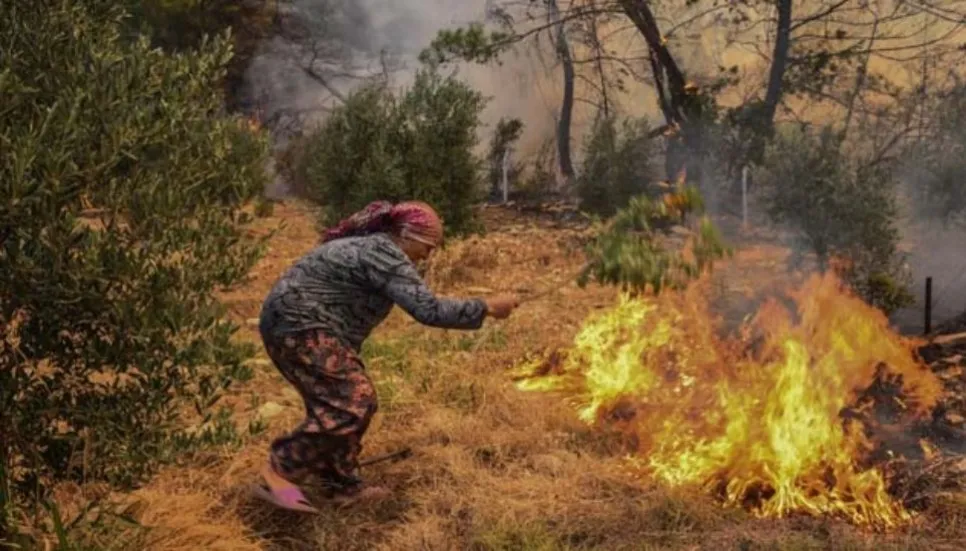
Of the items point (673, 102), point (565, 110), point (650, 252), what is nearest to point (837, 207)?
point (650, 252)

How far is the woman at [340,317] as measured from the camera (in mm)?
4238

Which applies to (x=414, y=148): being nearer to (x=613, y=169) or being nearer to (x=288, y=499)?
(x=613, y=169)

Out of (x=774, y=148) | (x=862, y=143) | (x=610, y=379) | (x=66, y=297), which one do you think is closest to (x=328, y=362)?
(x=66, y=297)

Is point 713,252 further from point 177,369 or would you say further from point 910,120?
point 910,120

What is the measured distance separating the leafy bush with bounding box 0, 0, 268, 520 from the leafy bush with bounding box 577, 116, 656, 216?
41.7 feet

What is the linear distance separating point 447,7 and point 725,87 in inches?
318

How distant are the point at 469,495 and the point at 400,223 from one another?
146 centimetres

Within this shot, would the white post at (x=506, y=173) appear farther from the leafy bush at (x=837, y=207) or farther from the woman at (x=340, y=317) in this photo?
the woman at (x=340, y=317)

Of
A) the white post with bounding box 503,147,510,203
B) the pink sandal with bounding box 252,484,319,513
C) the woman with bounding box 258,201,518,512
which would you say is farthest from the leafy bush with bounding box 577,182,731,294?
the white post with bounding box 503,147,510,203

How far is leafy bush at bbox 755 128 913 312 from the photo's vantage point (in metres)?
9.53

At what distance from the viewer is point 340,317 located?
436cm

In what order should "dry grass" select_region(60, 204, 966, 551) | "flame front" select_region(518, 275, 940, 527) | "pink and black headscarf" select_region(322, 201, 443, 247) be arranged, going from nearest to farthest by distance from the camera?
1. "dry grass" select_region(60, 204, 966, 551)
2. "pink and black headscarf" select_region(322, 201, 443, 247)
3. "flame front" select_region(518, 275, 940, 527)

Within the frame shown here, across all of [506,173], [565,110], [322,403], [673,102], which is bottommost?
[322,403]

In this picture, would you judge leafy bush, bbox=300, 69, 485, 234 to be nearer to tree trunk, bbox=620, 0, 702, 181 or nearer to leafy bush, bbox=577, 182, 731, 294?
tree trunk, bbox=620, 0, 702, 181
